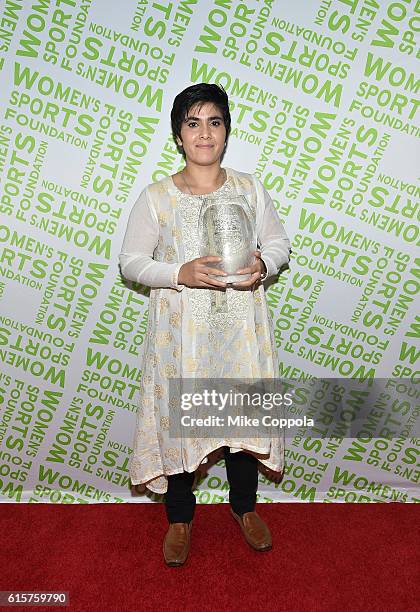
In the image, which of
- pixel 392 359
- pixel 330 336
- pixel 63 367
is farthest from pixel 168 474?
pixel 392 359

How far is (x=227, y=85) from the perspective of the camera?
1.62 metres

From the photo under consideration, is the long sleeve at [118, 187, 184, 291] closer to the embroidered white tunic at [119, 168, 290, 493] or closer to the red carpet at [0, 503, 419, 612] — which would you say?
the embroidered white tunic at [119, 168, 290, 493]

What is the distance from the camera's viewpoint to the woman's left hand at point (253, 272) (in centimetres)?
124

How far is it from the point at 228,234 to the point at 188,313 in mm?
276

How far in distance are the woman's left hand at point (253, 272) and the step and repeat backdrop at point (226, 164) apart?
0.43 meters

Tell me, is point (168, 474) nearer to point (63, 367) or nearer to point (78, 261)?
point (63, 367)

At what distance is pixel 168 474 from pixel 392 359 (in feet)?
2.74

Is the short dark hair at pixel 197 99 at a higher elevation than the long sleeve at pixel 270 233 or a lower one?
higher

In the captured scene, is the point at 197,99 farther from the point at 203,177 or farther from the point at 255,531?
the point at 255,531

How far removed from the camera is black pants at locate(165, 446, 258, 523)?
1582 mm

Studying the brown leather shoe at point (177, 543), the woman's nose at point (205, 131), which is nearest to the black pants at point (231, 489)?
the brown leather shoe at point (177, 543)

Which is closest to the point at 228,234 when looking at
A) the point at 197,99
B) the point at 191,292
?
the point at 191,292

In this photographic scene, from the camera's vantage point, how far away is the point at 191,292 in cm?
140

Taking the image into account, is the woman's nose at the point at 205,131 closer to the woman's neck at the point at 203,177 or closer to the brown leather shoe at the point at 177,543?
the woman's neck at the point at 203,177
